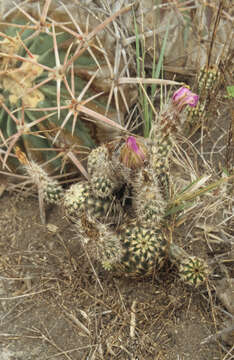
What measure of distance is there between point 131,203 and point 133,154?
32 cm

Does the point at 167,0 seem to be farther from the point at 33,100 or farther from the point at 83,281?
the point at 83,281

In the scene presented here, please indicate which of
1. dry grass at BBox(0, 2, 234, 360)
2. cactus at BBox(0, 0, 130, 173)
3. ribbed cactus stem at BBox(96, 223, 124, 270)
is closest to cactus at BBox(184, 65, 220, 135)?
dry grass at BBox(0, 2, 234, 360)

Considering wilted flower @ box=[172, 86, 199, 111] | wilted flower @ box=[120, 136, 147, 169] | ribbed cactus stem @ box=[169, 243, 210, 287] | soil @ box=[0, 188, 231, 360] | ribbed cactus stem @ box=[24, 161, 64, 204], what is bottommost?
soil @ box=[0, 188, 231, 360]

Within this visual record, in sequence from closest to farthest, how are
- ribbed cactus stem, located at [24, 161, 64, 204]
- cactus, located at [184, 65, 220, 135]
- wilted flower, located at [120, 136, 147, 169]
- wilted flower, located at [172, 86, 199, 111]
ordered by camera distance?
1. wilted flower, located at [120, 136, 147, 169]
2. wilted flower, located at [172, 86, 199, 111]
3. ribbed cactus stem, located at [24, 161, 64, 204]
4. cactus, located at [184, 65, 220, 135]

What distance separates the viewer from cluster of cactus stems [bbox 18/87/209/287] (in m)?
1.40

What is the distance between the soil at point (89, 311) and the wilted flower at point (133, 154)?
0.37m

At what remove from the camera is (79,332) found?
1.48 metres

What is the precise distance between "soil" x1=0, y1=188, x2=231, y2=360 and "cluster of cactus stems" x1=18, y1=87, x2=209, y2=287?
0.31 feet

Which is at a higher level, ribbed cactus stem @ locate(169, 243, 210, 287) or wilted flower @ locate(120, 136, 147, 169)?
wilted flower @ locate(120, 136, 147, 169)

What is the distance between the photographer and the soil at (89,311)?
143 centimetres

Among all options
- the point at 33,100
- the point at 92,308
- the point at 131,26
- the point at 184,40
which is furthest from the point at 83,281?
the point at 184,40

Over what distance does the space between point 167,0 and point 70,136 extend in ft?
2.57

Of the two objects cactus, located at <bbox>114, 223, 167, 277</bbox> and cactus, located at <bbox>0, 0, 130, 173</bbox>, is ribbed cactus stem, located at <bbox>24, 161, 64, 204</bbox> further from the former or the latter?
cactus, located at <bbox>114, 223, 167, 277</bbox>

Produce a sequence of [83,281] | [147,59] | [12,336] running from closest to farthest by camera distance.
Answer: [12,336] < [83,281] < [147,59]
